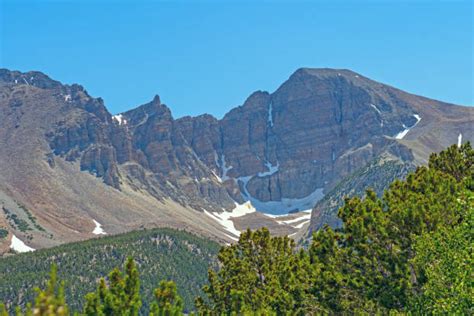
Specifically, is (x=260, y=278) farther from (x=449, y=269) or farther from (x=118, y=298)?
(x=118, y=298)

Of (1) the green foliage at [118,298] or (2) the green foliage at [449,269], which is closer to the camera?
(2) the green foliage at [449,269]

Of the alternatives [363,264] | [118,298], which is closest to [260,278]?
[363,264]

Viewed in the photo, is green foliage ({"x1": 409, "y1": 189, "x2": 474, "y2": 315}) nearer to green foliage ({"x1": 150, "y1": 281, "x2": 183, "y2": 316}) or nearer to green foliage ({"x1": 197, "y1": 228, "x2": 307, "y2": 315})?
green foliage ({"x1": 197, "y1": 228, "x2": 307, "y2": 315})

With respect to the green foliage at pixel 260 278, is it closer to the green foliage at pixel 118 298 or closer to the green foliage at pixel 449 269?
the green foliage at pixel 449 269

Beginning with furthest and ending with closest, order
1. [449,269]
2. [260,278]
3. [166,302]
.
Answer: [260,278] → [449,269] → [166,302]

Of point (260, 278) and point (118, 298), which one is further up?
point (118, 298)

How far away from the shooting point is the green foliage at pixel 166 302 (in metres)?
24.2

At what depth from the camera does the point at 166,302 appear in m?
24.9

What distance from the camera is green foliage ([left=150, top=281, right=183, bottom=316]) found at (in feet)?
79.3

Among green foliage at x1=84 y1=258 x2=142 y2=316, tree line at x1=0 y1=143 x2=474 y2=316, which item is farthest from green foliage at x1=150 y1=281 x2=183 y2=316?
green foliage at x1=84 y1=258 x2=142 y2=316

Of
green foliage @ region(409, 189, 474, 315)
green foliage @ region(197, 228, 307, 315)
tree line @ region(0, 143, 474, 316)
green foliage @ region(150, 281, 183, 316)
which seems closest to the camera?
green foliage @ region(409, 189, 474, 315)

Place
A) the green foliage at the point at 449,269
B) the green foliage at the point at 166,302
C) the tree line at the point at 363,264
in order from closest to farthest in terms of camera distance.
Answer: the green foliage at the point at 449,269
the green foliage at the point at 166,302
the tree line at the point at 363,264

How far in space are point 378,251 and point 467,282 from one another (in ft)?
40.9

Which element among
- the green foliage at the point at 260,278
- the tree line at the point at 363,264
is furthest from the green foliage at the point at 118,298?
the green foliage at the point at 260,278
